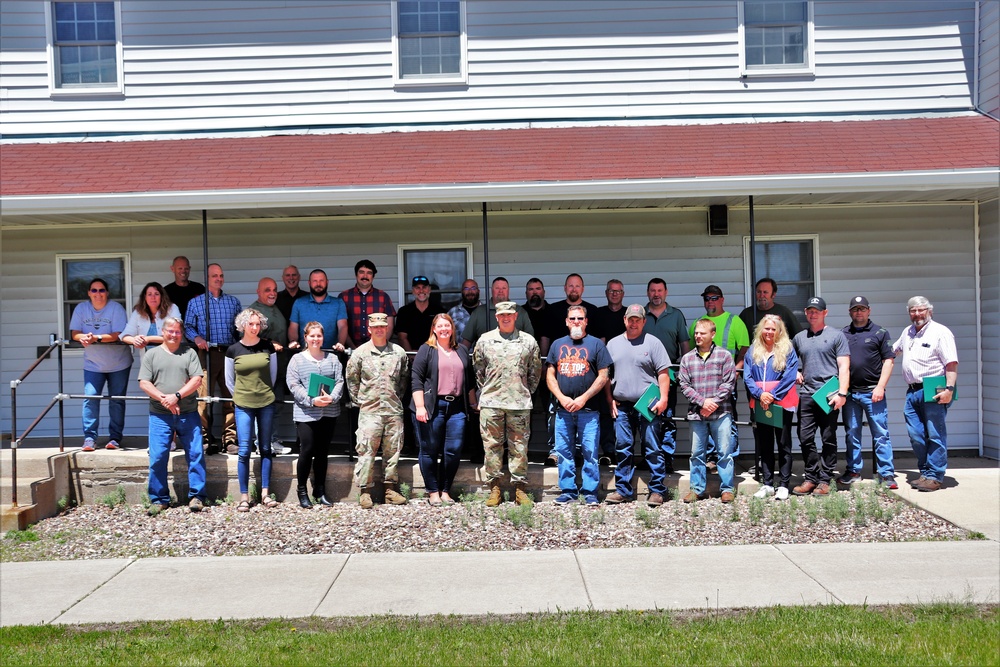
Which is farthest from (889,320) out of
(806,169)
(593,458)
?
(593,458)

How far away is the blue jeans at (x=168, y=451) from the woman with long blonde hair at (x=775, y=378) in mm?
5280

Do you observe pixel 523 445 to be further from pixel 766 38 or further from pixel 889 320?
pixel 766 38

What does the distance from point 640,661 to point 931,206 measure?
763 centimetres

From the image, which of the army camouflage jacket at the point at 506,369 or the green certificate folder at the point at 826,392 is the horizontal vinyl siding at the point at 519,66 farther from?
the green certificate folder at the point at 826,392

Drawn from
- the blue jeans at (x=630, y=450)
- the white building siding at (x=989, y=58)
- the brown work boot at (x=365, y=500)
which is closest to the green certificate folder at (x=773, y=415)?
the blue jeans at (x=630, y=450)

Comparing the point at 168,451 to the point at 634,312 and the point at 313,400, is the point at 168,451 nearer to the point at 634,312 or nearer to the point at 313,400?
the point at 313,400

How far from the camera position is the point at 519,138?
10.2 meters

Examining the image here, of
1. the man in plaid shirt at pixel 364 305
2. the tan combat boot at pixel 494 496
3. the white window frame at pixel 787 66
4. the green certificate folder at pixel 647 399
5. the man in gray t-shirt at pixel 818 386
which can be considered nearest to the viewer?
the green certificate folder at pixel 647 399

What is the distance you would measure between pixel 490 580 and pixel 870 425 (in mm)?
4445

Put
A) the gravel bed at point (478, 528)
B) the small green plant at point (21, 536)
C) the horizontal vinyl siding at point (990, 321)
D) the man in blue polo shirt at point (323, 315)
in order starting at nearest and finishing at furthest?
the gravel bed at point (478, 528), the small green plant at point (21, 536), the man in blue polo shirt at point (323, 315), the horizontal vinyl siding at point (990, 321)

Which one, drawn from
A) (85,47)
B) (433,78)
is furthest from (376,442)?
(85,47)

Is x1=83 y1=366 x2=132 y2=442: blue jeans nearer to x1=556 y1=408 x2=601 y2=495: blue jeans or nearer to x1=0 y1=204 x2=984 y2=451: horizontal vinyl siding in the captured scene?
x1=0 y1=204 x2=984 y2=451: horizontal vinyl siding

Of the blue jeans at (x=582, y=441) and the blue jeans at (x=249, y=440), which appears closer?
the blue jeans at (x=582, y=441)

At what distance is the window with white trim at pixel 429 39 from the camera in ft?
35.3
